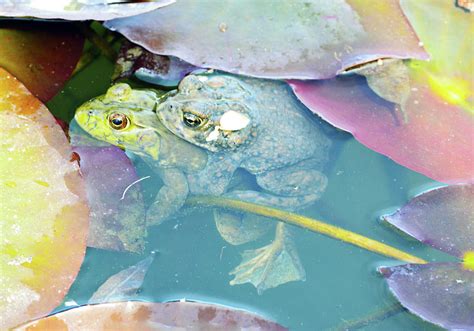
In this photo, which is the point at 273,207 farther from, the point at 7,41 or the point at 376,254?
the point at 7,41

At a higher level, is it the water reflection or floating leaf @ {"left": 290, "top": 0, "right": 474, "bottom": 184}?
floating leaf @ {"left": 290, "top": 0, "right": 474, "bottom": 184}

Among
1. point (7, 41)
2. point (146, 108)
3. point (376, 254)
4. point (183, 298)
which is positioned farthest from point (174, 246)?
point (7, 41)

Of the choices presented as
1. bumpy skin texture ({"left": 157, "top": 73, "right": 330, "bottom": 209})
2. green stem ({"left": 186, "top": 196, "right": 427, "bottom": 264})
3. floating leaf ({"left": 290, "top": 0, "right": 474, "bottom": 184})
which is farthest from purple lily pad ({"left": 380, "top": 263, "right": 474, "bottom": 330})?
bumpy skin texture ({"left": 157, "top": 73, "right": 330, "bottom": 209})

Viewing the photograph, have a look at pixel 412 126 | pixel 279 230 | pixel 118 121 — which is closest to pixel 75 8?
pixel 118 121

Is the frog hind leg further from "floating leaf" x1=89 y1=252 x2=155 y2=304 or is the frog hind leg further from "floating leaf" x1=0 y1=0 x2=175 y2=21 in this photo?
"floating leaf" x1=0 y1=0 x2=175 y2=21

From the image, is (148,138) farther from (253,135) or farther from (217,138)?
(253,135)

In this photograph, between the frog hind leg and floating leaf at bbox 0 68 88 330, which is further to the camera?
the frog hind leg
